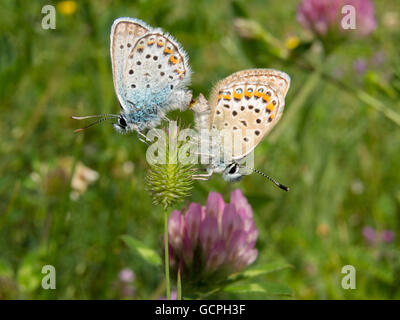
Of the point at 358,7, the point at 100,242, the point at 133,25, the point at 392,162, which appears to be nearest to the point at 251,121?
the point at 133,25

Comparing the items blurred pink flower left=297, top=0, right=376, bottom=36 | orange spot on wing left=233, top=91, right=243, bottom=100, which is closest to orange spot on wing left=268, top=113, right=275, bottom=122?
orange spot on wing left=233, top=91, right=243, bottom=100

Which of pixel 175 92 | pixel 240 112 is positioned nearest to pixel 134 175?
pixel 175 92

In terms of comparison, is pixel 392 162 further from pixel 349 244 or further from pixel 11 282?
pixel 11 282

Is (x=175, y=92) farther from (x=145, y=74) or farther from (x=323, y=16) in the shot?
(x=323, y=16)

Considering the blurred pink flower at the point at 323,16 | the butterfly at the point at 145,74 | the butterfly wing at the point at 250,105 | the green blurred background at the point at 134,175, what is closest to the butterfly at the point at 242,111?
the butterfly wing at the point at 250,105

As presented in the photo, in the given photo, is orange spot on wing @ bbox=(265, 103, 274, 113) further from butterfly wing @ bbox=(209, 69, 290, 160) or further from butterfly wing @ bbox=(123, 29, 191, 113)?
butterfly wing @ bbox=(123, 29, 191, 113)

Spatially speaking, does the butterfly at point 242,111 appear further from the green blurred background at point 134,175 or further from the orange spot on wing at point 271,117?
the green blurred background at point 134,175

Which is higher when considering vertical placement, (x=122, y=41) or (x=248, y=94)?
(x=122, y=41)
